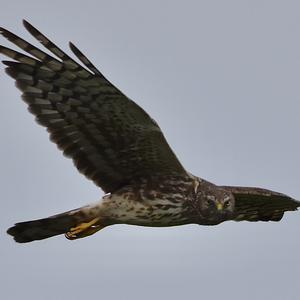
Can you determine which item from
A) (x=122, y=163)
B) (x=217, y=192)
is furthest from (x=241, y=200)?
(x=122, y=163)

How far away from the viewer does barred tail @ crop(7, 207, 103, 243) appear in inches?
550

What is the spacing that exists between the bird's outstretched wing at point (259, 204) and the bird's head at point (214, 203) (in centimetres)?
30

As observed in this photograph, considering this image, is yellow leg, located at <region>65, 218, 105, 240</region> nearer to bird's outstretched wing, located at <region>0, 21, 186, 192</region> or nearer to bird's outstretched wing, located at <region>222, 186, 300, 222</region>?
bird's outstretched wing, located at <region>0, 21, 186, 192</region>

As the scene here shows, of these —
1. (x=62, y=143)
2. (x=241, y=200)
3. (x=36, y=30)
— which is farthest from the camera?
(x=241, y=200)

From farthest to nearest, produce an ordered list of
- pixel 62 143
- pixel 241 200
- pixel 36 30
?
pixel 241 200 < pixel 62 143 < pixel 36 30

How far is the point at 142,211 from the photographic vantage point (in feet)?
45.5

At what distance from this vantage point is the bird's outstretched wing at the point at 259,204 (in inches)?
583

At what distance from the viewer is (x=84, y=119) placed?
13.7 meters

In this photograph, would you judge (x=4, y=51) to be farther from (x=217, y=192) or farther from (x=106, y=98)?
(x=217, y=192)

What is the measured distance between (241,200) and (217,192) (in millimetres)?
938

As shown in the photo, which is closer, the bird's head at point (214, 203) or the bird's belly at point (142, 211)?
the bird's belly at point (142, 211)

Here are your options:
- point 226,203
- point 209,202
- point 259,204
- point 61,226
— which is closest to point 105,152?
point 61,226

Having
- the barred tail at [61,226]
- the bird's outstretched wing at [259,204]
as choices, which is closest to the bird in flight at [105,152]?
the barred tail at [61,226]

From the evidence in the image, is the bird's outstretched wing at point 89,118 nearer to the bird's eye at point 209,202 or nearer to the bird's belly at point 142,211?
the bird's belly at point 142,211
